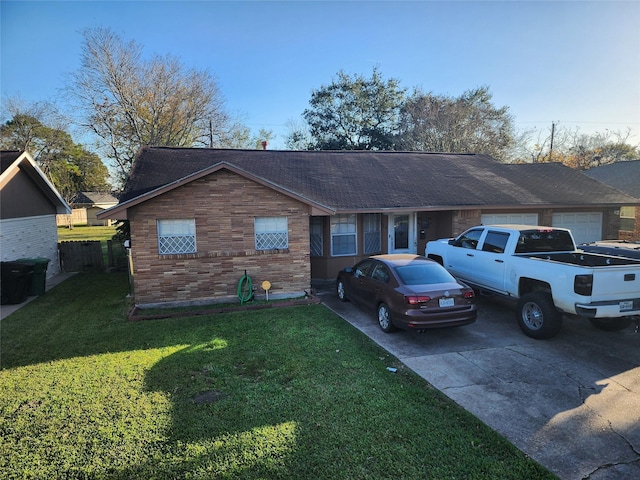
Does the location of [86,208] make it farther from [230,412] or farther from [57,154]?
[230,412]

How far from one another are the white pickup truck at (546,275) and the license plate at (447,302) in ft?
5.32

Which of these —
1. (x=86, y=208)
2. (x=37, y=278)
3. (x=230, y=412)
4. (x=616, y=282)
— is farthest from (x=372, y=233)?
(x=86, y=208)

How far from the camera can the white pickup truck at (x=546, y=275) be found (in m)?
6.18

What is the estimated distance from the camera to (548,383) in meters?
5.42

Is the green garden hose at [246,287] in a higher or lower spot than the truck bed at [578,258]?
lower

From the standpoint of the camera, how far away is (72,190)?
5303cm

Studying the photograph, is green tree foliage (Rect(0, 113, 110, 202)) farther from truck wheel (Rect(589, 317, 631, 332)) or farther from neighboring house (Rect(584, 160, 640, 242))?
neighboring house (Rect(584, 160, 640, 242))

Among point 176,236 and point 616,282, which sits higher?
point 176,236

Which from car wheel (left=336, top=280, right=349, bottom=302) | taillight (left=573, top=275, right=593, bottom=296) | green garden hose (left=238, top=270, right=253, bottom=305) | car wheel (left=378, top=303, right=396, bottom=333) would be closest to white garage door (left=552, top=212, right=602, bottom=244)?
taillight (left=573, top=275, right=593, bottom=296)

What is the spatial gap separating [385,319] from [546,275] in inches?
121

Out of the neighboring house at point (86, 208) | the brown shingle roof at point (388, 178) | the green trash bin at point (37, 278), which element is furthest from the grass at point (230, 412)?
the neighboring house at point (86, 208)

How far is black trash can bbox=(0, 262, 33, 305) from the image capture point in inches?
416

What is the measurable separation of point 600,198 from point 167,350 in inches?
625

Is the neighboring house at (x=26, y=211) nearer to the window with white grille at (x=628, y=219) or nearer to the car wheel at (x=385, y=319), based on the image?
the car wheel at (x=385, y=319)
